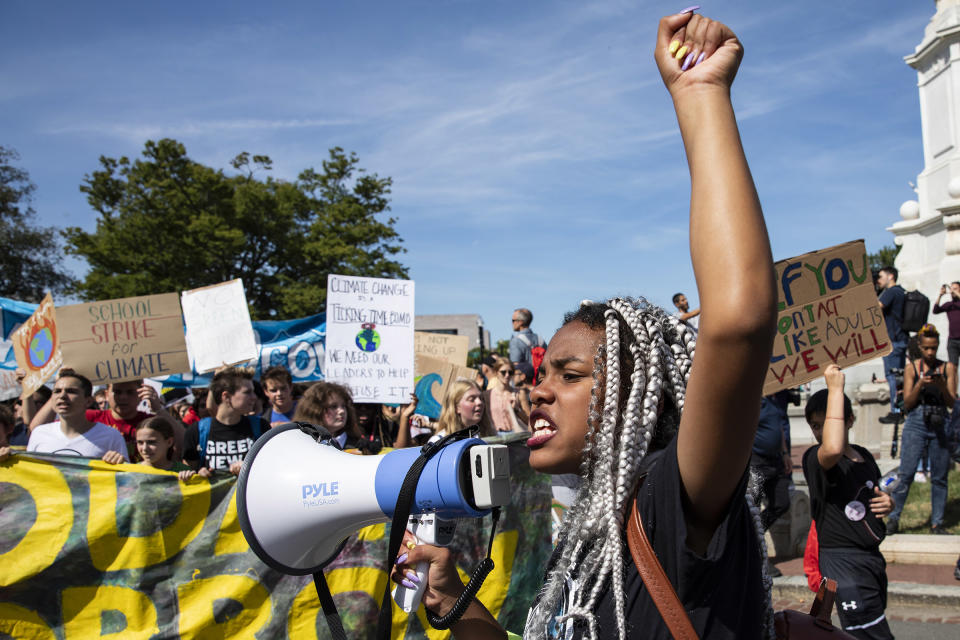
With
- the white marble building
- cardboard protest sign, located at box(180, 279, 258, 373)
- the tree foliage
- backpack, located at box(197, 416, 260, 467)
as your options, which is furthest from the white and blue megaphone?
the tree foliage

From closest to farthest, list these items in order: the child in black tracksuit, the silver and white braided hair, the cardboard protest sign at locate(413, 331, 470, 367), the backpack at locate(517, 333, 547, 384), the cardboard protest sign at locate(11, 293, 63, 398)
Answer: the silver and white braided hair → the child in black tracksuit → the cardboard protest sign at locate(11, 293, 63, 398) → the cardboard protest sign at locate(413, 331, 470, 367) → the backpack at locate(517, 333, 547, 384)

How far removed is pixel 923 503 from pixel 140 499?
7.03 metres

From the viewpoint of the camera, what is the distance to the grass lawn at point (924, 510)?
257 inches

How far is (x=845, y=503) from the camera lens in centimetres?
342

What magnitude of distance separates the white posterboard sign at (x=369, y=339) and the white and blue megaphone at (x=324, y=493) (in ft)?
16.4

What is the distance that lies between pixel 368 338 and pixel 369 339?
1cm

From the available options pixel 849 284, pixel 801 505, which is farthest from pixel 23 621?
pixel 801 505

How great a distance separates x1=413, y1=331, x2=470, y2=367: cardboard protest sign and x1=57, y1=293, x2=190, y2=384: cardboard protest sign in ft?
9.43

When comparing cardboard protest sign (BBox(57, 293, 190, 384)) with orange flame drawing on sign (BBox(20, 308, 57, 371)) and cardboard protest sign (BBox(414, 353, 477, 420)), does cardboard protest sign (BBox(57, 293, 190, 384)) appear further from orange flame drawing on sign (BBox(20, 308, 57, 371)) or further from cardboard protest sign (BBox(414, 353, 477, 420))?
cardboard protest sign (BBox(414, 353, 477, 420))

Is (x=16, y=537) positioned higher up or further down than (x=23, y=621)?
higher up

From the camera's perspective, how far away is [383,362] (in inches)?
263

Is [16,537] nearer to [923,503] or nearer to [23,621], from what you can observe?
[23,621]

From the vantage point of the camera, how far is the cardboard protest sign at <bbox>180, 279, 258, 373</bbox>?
7.15 m

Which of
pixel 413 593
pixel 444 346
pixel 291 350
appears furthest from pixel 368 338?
pixel 413 593
